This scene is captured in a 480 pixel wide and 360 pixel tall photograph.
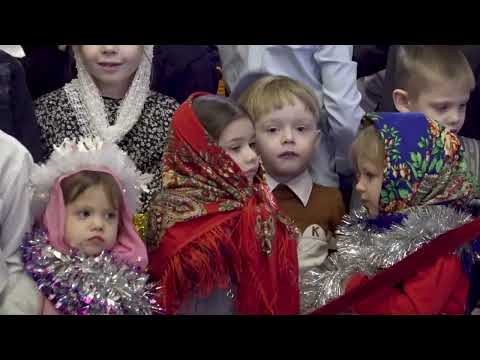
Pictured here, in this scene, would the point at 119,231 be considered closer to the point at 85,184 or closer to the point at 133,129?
the point at 85,184

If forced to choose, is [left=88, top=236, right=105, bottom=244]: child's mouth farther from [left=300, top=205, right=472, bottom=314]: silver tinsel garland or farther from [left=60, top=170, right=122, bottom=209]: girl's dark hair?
[left=300, top=205, right=472, bottom=314]: silver tinsel garland

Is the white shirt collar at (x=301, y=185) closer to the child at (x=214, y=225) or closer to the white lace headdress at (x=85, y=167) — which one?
the child at (x=214, y=225)

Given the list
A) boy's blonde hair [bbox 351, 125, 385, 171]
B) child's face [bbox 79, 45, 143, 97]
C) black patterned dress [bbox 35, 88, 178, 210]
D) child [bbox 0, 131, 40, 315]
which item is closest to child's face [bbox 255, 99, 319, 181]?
boy's blonde hair [bbox 351, 125, 385, 171]

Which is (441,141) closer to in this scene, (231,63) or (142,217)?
(231,63)

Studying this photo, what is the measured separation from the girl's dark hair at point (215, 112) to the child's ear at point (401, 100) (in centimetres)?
50

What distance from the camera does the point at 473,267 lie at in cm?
251

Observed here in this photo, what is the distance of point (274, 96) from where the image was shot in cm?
261

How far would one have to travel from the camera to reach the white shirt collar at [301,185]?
2650mm

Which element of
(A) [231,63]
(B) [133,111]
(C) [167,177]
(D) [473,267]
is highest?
(A) [231,63]

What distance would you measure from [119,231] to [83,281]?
0.51 ft

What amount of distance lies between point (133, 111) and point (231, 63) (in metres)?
0.33

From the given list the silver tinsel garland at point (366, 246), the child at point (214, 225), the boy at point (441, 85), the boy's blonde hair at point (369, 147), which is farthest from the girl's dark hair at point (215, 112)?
the boy at point (441, 85)

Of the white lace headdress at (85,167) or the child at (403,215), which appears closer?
the white lace headdress at (85,167)

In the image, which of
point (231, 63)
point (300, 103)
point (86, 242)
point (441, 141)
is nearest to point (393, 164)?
point (441, 141)
